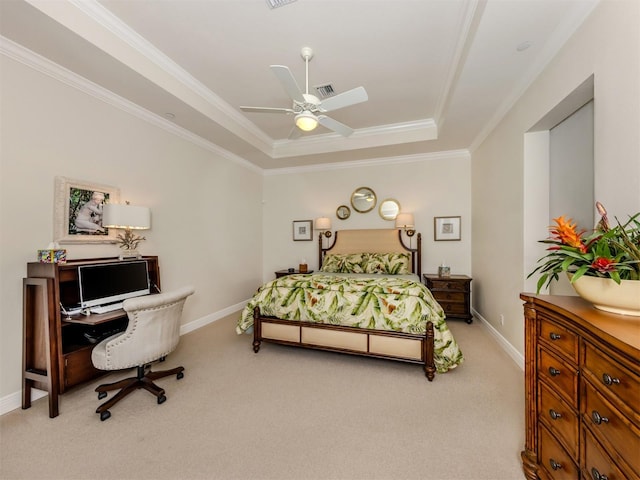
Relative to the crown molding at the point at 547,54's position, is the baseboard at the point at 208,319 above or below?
below

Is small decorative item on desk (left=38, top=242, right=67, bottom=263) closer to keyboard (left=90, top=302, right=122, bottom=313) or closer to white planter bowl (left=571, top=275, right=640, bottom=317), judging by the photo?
keyboard (left=90, top=302, right=122, bottom=313)

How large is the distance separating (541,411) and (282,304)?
2.41 meters

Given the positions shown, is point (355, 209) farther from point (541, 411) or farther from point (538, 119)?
point (541, 411)

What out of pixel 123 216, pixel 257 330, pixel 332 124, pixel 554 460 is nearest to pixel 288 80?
pixel 332 124

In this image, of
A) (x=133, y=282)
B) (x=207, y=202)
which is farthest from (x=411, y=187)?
(x=133, y=282)

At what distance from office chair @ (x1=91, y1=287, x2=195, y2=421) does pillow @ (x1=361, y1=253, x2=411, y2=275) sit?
3138mm

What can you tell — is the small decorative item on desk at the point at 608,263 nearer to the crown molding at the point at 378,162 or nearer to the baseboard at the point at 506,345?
the baseboard at the point at 506,345

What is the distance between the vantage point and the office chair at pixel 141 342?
2.12 m

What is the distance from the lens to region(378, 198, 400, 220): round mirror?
5.28m

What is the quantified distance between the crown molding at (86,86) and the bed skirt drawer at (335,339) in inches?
128

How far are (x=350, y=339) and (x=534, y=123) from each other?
9.30ft

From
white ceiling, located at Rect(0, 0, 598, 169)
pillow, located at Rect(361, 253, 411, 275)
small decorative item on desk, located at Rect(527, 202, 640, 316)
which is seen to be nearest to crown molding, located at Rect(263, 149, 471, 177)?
white ceiling, located at Rect(0, 0, 598, 169)

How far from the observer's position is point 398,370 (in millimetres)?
2869

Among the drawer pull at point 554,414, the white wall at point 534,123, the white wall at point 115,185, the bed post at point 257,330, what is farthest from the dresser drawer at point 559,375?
the white wall at point 115,185
